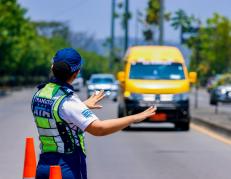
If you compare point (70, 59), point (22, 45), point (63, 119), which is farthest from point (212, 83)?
point (63, 119)

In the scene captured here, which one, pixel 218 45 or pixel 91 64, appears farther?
pixel 91 64

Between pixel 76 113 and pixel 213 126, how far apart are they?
18539 millimetres

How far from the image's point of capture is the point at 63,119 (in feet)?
19.1

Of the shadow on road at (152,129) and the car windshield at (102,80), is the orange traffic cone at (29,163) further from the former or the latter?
the car windshield at (102,80)

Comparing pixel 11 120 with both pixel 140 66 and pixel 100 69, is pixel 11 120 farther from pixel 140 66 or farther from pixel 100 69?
pixel 100 69

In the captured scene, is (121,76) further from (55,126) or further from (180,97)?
(55,126)

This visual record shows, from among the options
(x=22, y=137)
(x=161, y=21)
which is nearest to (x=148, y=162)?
(x=22, y=137)

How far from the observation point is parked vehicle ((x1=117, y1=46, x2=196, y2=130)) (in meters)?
23.3

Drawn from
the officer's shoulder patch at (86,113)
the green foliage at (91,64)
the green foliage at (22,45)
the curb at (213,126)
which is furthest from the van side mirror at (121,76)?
the green foliage at (91,64)

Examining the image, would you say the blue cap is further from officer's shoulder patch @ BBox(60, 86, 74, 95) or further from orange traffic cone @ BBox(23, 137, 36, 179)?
orange traffic cone @ BBox(23, 137, 36, 179)

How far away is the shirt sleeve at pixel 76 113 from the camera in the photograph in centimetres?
573

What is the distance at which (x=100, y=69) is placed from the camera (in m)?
197

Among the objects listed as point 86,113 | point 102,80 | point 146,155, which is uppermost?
point 86,113

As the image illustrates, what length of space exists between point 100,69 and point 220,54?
10296cm
